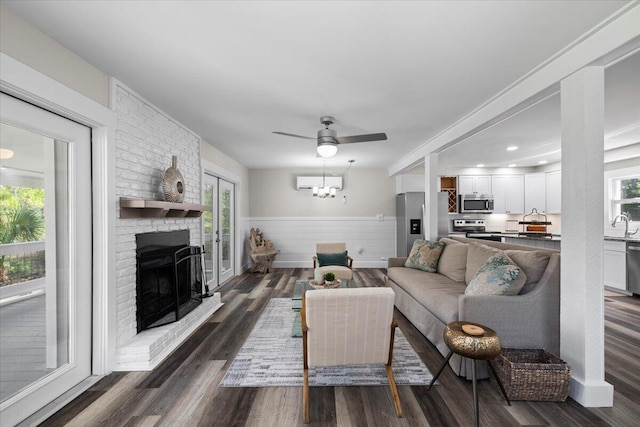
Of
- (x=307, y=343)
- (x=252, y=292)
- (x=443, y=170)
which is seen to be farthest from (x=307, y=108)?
(x=443, y=170)

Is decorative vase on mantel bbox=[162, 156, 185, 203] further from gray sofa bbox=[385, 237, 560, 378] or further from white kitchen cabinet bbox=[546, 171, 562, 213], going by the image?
white kitchen cabinet bbox=[546, 171, 562, 213]

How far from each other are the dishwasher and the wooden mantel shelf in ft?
21.0

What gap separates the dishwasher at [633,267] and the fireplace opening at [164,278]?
20.9ft

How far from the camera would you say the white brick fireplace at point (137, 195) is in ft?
8.14

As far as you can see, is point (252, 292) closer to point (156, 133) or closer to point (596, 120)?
point (156, 133)

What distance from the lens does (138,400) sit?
2.04 metres

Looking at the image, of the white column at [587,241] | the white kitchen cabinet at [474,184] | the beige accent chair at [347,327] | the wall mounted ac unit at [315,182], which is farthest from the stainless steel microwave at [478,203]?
the beige accent chair at [347,327]

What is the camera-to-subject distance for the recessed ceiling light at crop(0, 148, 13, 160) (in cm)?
172

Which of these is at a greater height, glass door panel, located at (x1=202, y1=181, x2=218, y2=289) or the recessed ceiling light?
the recessed ceiling light

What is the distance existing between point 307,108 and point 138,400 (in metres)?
2.92

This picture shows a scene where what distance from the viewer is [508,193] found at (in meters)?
6.92

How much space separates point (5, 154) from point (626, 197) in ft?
26.9

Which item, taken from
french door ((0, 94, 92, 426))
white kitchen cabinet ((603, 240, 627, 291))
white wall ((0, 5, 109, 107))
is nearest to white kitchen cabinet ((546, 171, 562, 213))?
white kitchen cabinet ((603, 240, 627, 291))

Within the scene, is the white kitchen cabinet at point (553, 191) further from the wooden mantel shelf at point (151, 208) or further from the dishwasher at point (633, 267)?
the wooden mantel shelf at point (151, 208)
